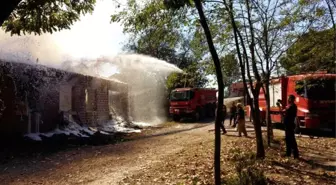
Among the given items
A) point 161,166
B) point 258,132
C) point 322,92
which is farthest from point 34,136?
point 322,92

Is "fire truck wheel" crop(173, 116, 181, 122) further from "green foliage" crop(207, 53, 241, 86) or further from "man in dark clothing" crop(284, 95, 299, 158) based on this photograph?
"man in dark clothing" crop(284, 95, 299, 158)

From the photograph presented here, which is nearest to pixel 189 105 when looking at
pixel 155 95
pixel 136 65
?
pixel 136 65

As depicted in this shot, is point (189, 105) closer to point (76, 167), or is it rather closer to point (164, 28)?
point (76, 167)

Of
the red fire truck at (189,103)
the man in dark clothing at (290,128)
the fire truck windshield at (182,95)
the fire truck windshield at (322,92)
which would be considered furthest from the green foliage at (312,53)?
the fire truck windshield at (182,95)

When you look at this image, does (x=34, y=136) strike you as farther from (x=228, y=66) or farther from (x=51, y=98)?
(x=228, y=66)

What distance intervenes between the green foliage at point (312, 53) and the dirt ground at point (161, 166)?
2.73 m

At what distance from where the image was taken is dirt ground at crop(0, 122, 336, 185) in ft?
26.4

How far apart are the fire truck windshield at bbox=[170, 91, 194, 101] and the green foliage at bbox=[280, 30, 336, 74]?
50.4 ft

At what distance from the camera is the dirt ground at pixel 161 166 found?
8039 millimetres

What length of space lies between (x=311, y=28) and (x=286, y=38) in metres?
0.80

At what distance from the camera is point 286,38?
37.6ft

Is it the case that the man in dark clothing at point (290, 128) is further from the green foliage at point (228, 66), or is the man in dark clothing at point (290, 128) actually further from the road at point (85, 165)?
the road at point (85, 165)

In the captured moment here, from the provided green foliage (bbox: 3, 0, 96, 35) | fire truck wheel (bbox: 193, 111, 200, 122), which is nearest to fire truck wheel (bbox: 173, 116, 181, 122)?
fire truck wheel (bbox: 193, 111, 200, 122)

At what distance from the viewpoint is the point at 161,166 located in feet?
31.5
